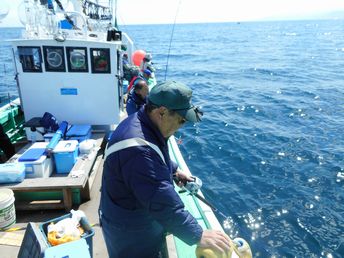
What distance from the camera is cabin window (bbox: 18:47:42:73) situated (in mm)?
5887

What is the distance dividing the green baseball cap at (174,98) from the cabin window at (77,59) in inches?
179

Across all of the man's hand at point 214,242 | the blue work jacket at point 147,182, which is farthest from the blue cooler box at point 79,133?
the man's hand at point 214,242

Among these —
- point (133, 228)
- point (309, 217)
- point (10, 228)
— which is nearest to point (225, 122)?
point (309, 217)

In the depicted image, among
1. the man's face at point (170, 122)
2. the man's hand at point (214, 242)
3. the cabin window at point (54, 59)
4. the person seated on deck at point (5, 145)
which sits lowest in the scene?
the person seated on deck at point (5, 145)

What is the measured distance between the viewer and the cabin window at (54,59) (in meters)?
5.93

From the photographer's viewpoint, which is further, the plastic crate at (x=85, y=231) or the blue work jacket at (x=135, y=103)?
the blue work jacket at (x=135, y=103)

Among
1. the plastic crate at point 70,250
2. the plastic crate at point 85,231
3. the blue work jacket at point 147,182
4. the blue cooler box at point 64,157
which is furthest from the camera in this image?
the blue cooler box at point 64,157

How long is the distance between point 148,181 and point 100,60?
16.0 feet

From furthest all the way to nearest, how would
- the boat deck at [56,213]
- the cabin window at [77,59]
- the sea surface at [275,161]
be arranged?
1. the cabin window at [77,59]
2. the sea surface at [275,161]
3. the boat deck at [56,213]

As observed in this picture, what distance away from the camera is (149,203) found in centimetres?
179

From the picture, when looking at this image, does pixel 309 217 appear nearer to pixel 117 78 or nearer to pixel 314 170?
pixel 314 170

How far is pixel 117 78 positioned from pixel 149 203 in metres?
4.83

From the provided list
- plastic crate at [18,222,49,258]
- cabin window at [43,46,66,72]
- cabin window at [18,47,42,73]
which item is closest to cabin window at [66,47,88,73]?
cabin window at [43,46,66,72]

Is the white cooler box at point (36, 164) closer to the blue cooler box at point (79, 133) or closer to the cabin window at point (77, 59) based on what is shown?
the blue cooler box at point (79, 133)
